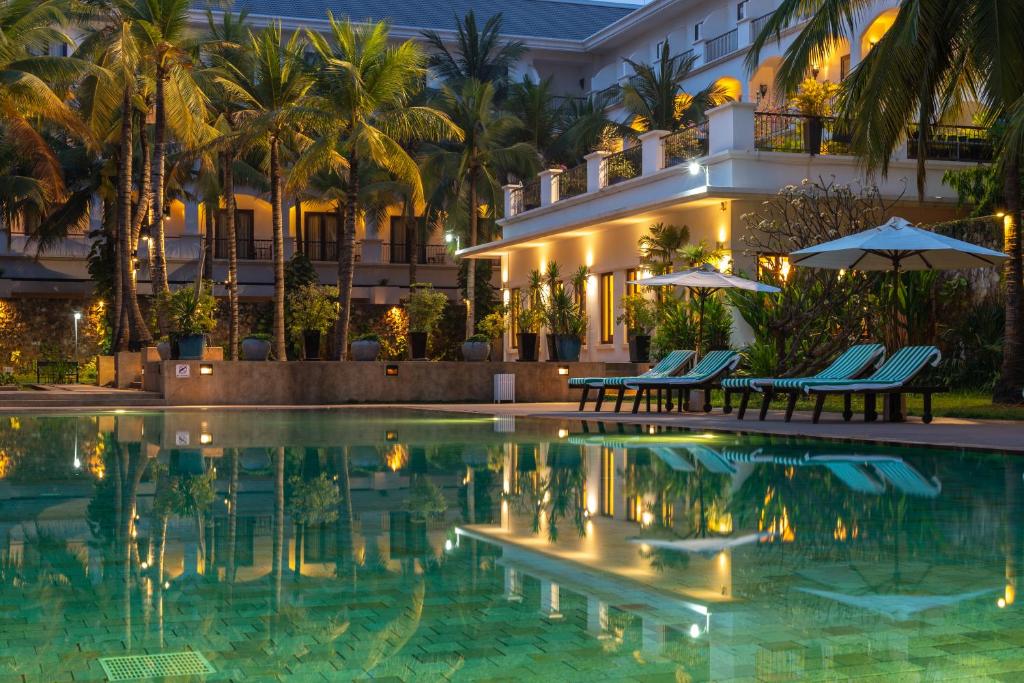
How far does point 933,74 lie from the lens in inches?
688

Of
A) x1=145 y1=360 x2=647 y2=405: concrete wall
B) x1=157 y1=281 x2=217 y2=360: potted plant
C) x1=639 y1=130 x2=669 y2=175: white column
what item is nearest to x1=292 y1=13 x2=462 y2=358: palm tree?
x1=145 y1=360 x2=647 y2=405: concrete wall

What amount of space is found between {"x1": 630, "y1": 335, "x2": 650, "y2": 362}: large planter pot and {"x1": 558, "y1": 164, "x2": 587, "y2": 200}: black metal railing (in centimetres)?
523

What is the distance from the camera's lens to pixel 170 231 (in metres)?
48.4

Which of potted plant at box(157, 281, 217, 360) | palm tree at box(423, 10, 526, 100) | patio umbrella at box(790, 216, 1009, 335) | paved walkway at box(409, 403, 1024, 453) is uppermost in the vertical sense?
palm tree at box(423, 10, 526, 100)

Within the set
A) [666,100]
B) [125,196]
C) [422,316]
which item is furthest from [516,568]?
[666,100]

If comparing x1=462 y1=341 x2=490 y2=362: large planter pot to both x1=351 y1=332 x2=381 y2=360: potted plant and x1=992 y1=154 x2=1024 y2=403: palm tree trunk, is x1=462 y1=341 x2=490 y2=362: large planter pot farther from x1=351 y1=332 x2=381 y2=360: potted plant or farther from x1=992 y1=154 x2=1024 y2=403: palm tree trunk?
x1=992 y1=154 x2=1024 y2=403: palm tree trunk

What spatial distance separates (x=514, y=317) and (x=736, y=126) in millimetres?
11511

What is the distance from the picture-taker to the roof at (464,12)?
49500mm

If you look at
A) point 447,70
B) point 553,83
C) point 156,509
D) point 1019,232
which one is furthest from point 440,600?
point 553,83

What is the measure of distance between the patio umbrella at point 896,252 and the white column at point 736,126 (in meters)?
6.47

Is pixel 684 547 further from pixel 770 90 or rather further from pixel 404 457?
pixel 770 90

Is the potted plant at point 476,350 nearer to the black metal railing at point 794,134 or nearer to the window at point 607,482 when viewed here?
the black metal railing at point 794,134

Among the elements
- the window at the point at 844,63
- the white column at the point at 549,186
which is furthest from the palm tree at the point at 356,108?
the window at the point at 844,63

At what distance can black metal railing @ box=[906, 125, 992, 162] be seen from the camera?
26.0 meters
